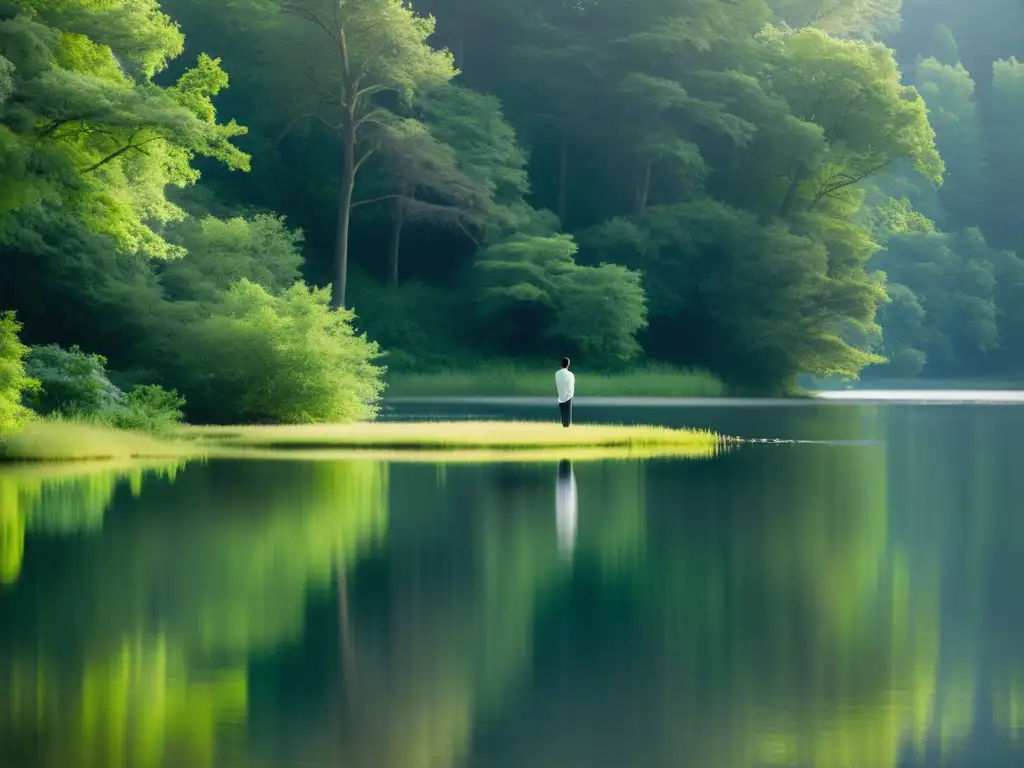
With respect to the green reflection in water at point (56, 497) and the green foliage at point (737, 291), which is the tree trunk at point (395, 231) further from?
the green reflection in water at point (56, 497)

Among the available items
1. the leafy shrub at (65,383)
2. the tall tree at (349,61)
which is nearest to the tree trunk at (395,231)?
the tall tree at (349,61)

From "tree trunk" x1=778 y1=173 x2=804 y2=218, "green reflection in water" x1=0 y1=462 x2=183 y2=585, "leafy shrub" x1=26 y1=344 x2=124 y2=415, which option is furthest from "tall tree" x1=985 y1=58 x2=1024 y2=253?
"green reflection in water" x1=0 y1=462 x2=183 y2=585

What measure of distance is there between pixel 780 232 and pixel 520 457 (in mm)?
43234

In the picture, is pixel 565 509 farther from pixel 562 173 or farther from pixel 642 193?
pixel 562 173

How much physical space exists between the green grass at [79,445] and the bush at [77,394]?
1520 millimetres

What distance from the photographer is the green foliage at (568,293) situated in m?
66.1

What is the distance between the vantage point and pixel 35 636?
35.9ft

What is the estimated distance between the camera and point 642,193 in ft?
245

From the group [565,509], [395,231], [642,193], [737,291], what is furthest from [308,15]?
[565,509]

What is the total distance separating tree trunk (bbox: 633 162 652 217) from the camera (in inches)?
2916

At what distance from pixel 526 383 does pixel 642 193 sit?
12.1m

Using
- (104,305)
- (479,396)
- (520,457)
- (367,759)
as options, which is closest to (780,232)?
(479,396)

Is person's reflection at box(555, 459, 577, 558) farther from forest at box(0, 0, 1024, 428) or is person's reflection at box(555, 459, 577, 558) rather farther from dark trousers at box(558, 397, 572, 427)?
forest at box(0, 0, 1024, 428)

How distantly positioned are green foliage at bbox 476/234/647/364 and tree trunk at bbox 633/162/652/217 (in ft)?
22.5
